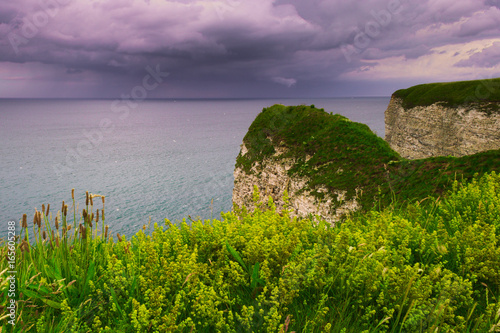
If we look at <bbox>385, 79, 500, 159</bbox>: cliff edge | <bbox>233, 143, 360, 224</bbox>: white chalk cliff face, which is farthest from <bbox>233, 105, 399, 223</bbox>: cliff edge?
<bbox>385, 79, 500, 159</bbox>: cliff edge

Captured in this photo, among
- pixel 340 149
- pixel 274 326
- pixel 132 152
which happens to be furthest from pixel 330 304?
pixel 132 152

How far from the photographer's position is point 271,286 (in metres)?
3.10

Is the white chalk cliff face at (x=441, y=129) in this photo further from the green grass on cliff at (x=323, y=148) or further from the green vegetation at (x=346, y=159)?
the green vegetation at (x=346, y=159)

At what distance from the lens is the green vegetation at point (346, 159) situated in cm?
1908

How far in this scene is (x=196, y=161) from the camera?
100 meters

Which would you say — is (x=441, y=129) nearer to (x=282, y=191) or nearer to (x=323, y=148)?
(x=323, y=148)

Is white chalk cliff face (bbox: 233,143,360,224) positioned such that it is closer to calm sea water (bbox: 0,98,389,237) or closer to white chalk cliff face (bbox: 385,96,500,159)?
calm sea water (bbox: 0,98,389,237)

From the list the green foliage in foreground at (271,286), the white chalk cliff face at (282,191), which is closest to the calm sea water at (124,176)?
the white chalk cliff face at (282,191)

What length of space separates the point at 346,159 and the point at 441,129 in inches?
1404

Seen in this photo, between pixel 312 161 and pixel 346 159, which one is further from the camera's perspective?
pixel 312 161

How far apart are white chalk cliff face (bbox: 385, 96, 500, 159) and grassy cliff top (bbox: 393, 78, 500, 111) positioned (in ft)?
3.34

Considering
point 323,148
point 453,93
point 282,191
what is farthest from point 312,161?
point 453,93

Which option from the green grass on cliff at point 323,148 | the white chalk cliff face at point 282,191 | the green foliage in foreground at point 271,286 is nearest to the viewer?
the green foliage in foreground at point 271,286

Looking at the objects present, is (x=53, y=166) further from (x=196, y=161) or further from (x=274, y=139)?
(x=274, y=139)
